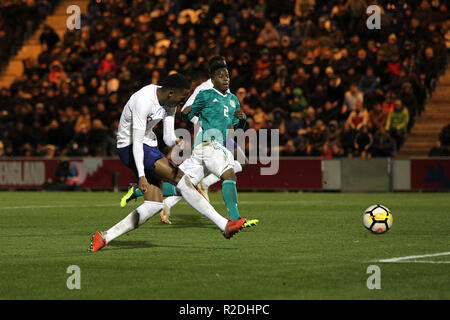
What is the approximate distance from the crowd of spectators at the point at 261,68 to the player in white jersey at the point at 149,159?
13.1 m

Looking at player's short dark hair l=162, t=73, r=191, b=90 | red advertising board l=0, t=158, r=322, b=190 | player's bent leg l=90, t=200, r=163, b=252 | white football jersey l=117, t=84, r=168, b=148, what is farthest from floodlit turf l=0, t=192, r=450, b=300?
red advertising board l=0, t=158, r=322, b=190

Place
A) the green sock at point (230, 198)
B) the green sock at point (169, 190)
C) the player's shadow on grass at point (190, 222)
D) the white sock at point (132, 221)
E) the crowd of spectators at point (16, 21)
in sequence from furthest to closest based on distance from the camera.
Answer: the crowd of spectators at point (16, 21)
the player's shadow on grass at point (190, 222)
the green sock at point (169, 190)
the green sock at point (230, 198)
the white sock at point (132, 221)

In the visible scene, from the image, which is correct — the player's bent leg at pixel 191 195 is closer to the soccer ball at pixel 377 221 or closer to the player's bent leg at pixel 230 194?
the player's bent leg at pixel 230 194

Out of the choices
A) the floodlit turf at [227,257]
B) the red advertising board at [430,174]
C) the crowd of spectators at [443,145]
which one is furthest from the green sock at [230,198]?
the crowd of spectators at [443,145]

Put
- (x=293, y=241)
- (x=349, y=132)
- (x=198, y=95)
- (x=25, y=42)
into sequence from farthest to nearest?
1. (x=25, y=42)
2. (x=349, y=132)
3. (x=198, y=95)
4. (x=293, y=241)

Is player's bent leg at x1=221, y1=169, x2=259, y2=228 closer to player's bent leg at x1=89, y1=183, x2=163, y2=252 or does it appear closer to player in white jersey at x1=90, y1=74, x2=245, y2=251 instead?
player in white jersey at x1=90, y1=74, x2=245, y2=251

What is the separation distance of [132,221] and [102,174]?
1624 cm

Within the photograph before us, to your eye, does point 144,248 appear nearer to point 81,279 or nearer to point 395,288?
point 81,279

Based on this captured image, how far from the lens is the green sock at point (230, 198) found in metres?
12.3

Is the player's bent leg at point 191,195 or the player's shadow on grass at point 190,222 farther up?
the player's bent leg at point 191,195

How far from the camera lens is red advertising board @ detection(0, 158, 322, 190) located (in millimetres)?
24984
